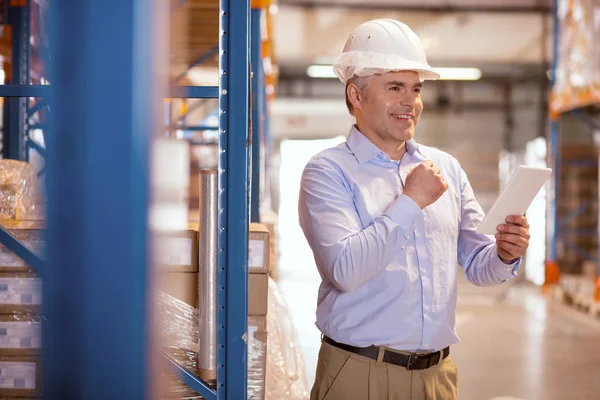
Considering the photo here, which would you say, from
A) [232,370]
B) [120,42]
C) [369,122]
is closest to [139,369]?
[120,42]

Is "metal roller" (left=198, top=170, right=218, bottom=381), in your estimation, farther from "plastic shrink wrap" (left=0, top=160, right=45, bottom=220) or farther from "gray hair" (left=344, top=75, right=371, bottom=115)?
"plastic shrink wrap" (left=0, top=160, right=45, bottom=220)

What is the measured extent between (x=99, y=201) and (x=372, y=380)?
4.71 ft

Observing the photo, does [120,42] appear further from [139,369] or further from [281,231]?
[281,231]

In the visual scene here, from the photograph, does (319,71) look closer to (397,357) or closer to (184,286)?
(184,286)

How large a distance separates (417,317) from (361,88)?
83 cm

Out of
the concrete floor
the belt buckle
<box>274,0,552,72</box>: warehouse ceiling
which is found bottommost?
the concrete floor

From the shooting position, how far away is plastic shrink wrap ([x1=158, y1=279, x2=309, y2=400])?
243 centimetres

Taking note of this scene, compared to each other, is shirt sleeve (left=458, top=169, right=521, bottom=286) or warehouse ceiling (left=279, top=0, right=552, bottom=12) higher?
warehouse ceiling (left=279, top=0, right=552, bottom=12)

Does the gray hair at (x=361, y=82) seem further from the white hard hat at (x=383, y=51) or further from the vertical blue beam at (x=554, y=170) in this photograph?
the vertical blue beam at (x=554, y=170)

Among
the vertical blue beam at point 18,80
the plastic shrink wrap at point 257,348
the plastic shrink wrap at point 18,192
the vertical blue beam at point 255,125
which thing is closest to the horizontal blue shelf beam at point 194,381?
the plastic shrink wrap at point 257,348

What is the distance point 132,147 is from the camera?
100cm

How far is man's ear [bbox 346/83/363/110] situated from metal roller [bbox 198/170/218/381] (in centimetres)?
60

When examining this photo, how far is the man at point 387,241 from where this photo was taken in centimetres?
212

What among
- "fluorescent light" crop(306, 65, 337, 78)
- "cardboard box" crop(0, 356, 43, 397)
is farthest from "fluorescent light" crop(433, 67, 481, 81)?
"cardboard box" crop(0, 356, 43, 397)
